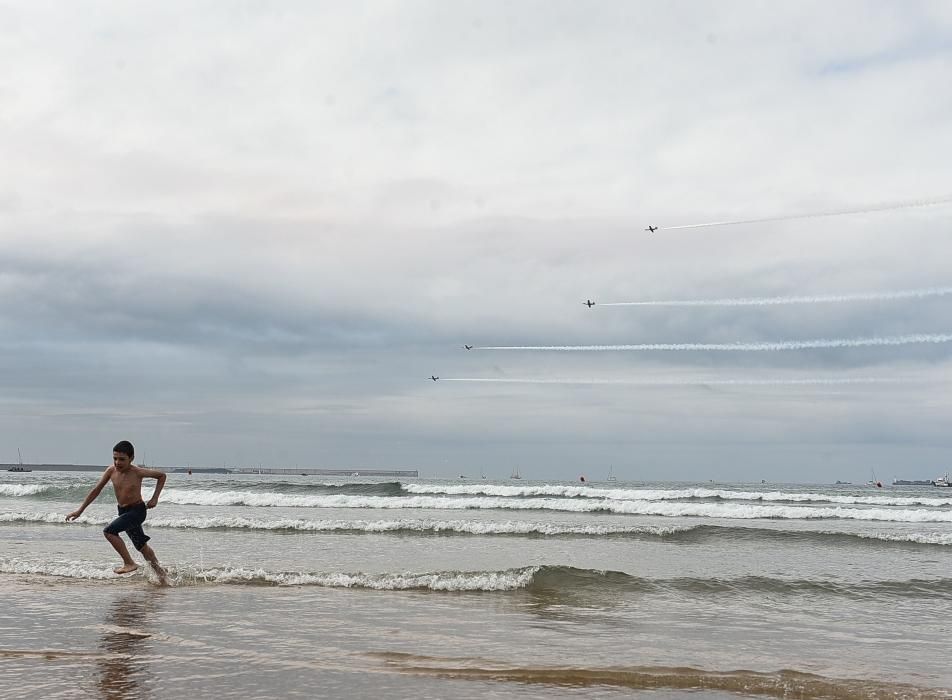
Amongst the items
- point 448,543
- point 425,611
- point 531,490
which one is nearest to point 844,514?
point 531,490

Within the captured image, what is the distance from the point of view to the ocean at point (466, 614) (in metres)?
6.69

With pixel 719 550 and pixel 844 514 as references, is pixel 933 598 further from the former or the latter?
pixel 844 514

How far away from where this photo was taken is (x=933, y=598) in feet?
42.2

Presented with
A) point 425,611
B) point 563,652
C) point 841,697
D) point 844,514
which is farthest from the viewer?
point 844,514

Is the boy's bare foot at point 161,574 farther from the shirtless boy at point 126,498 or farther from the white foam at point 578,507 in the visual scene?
the white foam at point 578,507

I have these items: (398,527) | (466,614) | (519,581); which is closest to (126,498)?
(466,614)

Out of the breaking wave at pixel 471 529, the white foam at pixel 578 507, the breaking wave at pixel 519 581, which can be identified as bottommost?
the white foam at pixel 578 507

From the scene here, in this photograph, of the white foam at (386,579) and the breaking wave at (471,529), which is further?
the breaking wave at (471,529)

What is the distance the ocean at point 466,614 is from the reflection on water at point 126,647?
32 millimetres

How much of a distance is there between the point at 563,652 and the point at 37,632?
18.2 feet

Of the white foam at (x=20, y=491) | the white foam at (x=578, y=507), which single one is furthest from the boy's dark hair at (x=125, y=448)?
the white foam at (x=20, y=491)

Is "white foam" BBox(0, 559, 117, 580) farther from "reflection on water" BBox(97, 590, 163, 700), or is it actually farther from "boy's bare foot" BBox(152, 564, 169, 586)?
"reflection on water" BBox(97, 590, 163, 700)

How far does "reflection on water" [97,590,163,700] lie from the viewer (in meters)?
6.09

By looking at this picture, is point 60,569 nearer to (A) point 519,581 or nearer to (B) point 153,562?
(B) point 153,562
